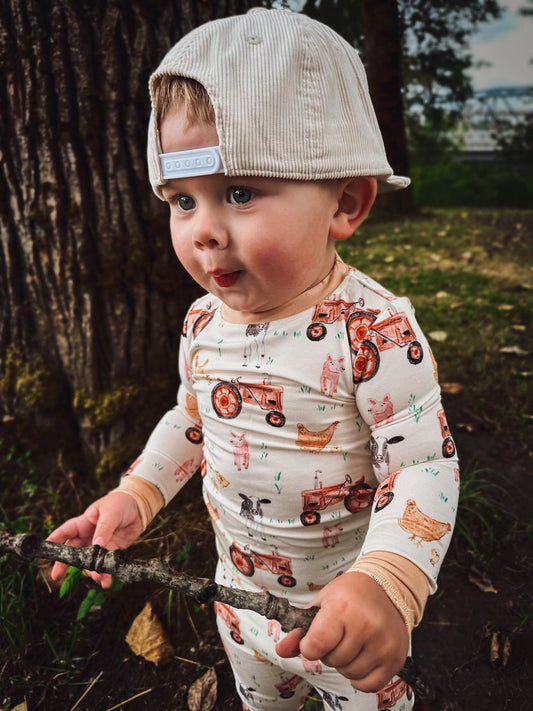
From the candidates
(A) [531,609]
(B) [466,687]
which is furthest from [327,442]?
(A) [531,609]

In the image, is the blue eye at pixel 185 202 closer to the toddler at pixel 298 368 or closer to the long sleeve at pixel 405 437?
the toddler at pixel 298 368

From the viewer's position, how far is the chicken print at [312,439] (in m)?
1.25

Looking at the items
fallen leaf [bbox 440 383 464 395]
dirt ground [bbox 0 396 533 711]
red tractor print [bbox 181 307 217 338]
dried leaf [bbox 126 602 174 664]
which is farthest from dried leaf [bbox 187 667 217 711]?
fallen leaf [bbox 440 383 464 395]

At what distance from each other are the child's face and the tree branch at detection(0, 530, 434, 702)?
607 mm

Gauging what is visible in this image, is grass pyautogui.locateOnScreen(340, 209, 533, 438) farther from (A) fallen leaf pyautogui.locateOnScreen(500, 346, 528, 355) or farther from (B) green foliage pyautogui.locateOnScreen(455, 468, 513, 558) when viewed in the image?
(B) green foliage pyautogui.locateOnScreen(455, 468, 513, 558)

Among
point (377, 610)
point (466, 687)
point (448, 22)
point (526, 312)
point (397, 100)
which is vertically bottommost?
point (466, 687)

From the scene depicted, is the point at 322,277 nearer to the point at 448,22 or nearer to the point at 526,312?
the point at 526,312

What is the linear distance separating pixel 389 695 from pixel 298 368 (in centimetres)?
89

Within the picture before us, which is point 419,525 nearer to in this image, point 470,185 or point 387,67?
point 387,67

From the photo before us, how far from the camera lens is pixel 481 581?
6.66 ft

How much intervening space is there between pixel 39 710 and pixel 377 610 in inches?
57.6

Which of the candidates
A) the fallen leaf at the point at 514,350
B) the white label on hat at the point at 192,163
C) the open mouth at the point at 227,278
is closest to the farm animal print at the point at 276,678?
the open mouth at the point at 227,278

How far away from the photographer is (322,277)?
4.16 ft

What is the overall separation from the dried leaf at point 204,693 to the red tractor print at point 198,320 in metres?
1.24
